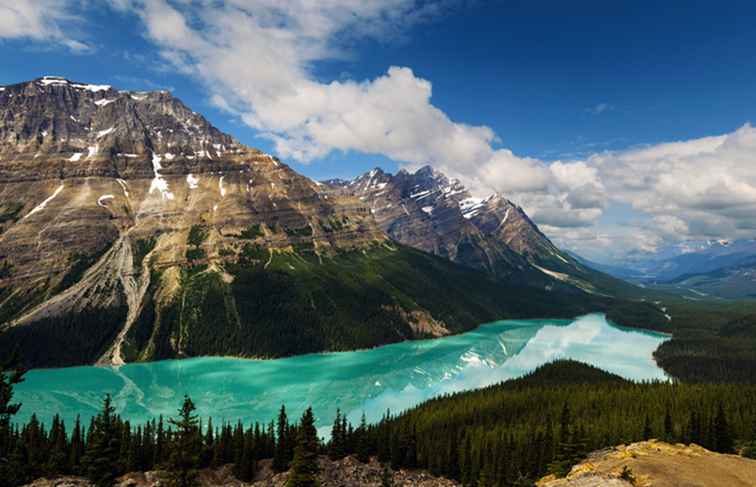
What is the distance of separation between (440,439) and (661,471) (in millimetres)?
44894

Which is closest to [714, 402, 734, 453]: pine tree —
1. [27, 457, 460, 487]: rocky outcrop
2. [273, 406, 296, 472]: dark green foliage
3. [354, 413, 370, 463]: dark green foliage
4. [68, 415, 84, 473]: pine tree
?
[27, 457, 460, 487]: rocky outcrop

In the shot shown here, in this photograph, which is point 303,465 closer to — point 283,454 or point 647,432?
point 283,454

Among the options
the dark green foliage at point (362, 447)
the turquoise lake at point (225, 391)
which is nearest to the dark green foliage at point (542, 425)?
the dark green foliage at point (362, 447)

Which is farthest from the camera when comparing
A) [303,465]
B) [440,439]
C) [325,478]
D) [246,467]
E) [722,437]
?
[440,439]

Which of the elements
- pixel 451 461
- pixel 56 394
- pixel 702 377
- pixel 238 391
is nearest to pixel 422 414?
pixel 451 461

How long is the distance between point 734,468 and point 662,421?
5164 cm

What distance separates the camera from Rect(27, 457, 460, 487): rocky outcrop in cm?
6244

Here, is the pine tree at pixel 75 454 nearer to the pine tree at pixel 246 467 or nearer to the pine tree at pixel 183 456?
the pine tree at pixel 246 467

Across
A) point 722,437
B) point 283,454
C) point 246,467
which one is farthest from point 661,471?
point 246,467

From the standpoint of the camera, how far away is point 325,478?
232ft

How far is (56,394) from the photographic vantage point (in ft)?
508

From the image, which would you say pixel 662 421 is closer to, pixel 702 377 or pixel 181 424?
pixel 181 424

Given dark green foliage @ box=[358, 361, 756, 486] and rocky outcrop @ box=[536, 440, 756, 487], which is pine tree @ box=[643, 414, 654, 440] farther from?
rocky outcrop @ box=[536, 440, 756, 487]

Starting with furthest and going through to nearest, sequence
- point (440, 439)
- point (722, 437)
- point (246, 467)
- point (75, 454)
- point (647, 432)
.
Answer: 1. point (440, 439)
2. point (647, 432)
3. point (722, 437)
4. point (75, 454)
5. point (246, 467)
